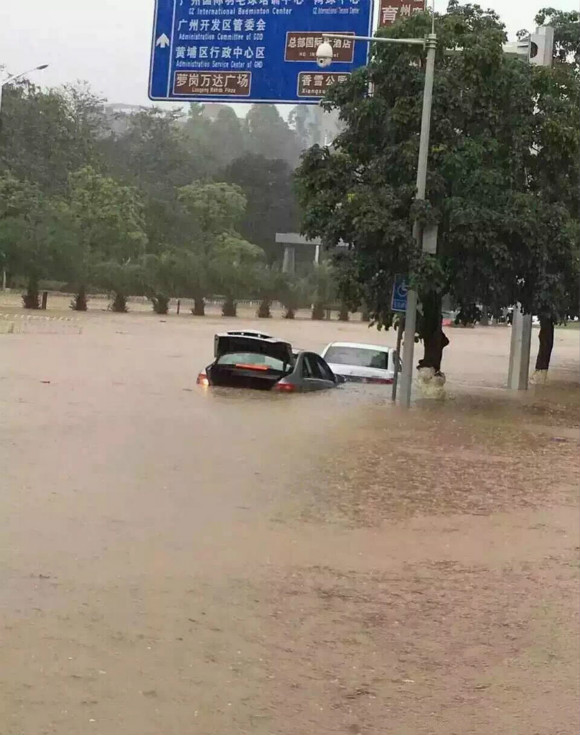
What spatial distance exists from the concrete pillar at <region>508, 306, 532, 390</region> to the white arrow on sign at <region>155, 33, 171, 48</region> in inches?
348

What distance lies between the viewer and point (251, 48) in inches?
703

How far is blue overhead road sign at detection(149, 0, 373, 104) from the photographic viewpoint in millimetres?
17609

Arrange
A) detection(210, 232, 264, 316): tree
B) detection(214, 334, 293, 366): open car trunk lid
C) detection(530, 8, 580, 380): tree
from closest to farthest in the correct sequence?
detection(214, 334, 293, 366): open car trunk lid, detection(530, 8, 580, 380): tree, detection(210, 232, 264, 316): tree

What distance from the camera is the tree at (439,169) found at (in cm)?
1800

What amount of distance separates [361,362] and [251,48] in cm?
688

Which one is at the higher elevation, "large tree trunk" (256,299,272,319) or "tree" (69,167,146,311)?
"tree" (69,167,146,311)

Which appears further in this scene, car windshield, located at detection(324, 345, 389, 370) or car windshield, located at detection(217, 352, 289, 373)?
car windshield, located at detection(324, 345, 389, 370)

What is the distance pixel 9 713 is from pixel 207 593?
2107 millimetres

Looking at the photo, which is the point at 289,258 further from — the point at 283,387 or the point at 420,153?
the point at 283,387

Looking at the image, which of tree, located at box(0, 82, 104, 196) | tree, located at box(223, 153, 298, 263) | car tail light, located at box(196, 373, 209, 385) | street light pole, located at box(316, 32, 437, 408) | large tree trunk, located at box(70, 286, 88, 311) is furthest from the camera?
tree, located at box(223, 153, 298, 263)

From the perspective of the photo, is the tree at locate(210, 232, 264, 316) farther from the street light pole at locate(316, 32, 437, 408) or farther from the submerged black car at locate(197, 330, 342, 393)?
the submerged black car at locate(197, 330, 342, 393)

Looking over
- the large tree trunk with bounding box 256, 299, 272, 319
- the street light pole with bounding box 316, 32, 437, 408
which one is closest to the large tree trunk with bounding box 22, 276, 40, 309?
the large tree trunk with bounding box 256, 299, 272, 319

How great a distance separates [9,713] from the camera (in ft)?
14.8

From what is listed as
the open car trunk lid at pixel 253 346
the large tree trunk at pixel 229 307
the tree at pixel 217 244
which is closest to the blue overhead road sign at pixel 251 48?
the open car trunk lid at pixel 253 346
